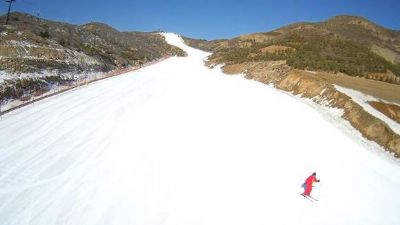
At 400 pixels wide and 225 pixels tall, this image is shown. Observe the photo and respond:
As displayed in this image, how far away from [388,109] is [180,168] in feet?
60.0

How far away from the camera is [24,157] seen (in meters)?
16.6

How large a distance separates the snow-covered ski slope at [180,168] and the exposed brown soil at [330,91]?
168 centimetres

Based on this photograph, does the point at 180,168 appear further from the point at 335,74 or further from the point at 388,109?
the point at 335,74

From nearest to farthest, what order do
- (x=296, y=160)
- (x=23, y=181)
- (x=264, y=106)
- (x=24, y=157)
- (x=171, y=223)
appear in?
(x=171, y=223)
(x=23, y=181)
(x=24, y=157)
(x=296, y=160)
(x=264, y=106)

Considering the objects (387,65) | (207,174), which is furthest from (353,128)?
(387,65)

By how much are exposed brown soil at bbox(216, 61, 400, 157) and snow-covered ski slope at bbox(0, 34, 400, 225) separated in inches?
66.0

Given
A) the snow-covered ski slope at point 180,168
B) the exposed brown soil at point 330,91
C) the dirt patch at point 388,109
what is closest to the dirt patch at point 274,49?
the exposed brown soil at point 330,91

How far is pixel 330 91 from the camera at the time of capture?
30.7 m

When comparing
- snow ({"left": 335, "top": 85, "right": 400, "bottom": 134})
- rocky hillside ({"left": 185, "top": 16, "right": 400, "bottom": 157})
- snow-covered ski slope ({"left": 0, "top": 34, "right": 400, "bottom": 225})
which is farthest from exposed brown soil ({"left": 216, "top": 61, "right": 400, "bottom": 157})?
snow-covered ski slope ({"left": 0, "top": 34, "right": 400, "bottom": 225})

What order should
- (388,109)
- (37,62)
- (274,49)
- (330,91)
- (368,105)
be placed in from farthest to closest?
1. (274,49)
2. (37,62)
3. (330,91)
4. (368,105)
5. (388,109)

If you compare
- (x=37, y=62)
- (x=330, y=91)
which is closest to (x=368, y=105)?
(x=330, y=91)

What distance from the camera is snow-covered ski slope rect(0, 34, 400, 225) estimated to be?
13500 millimetres

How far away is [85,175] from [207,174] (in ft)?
17.1

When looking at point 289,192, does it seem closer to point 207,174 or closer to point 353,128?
point 207,174
